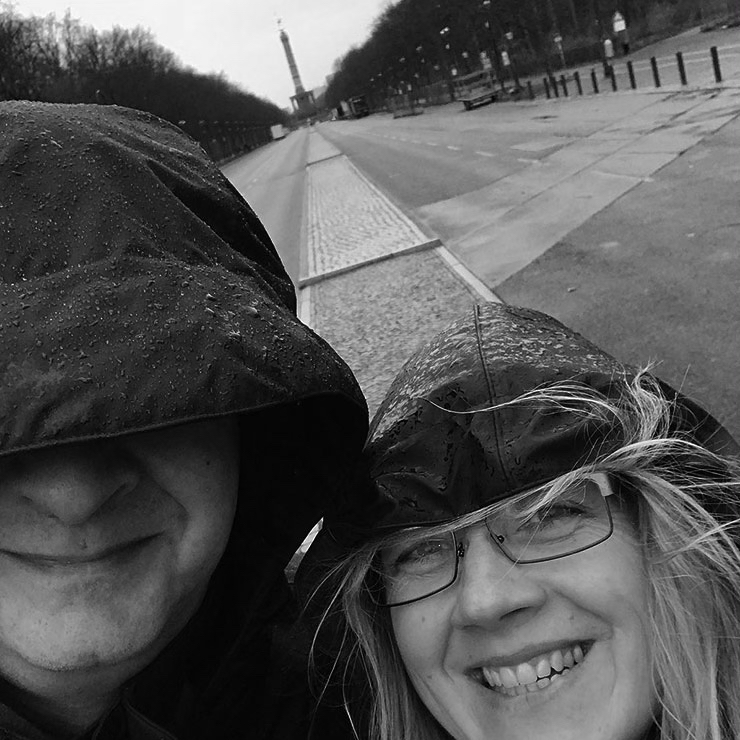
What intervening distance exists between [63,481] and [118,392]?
0.16m

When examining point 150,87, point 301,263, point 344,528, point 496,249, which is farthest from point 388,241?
point 150,87

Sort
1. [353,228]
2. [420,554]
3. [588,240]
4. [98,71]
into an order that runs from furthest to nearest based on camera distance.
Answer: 1. [98,71]
2. [353,228]
3. [588,240]
4. [420,554]

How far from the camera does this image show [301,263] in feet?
43.4

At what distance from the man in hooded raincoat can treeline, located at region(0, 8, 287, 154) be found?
171 feet

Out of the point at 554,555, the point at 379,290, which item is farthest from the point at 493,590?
the point at 379,290

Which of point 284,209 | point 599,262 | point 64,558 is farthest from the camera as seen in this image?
point 284,209

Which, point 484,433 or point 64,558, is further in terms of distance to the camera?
point 484,433

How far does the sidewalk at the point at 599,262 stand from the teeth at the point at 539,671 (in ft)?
11.2

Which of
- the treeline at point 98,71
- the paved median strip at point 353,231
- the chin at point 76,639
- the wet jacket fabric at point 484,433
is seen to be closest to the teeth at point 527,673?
the wet jacket fabric at point 484,433

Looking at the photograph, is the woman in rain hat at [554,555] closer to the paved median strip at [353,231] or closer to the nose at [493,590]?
the nose at [493,590]

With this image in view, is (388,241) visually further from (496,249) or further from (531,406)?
(531,406)

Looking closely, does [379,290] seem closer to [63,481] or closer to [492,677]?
[492,677]

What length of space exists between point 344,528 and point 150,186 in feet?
2.62

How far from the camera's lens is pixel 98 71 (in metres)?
68.4
